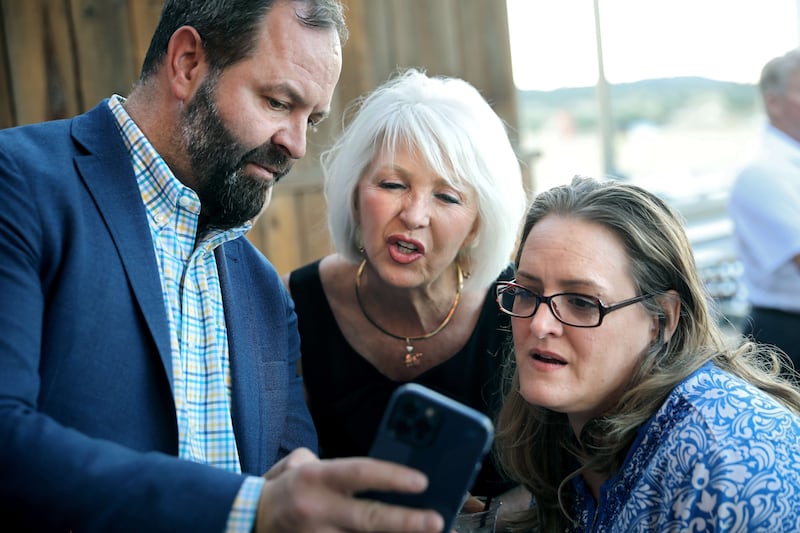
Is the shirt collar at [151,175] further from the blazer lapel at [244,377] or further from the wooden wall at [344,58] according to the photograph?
the wooden wall at [344,58]

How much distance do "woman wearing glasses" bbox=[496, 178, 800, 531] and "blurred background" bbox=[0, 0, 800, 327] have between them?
6.96 feet

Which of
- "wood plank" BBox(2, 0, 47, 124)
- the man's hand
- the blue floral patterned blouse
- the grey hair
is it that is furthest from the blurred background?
the man's hand

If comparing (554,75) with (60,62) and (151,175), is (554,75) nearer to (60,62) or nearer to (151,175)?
(60,62)

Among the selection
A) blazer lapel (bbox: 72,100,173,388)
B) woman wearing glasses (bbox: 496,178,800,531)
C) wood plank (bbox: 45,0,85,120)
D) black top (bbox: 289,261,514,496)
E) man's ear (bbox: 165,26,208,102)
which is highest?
wood plank (bbox: 45,0,85,120)

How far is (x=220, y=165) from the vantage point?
1555mm

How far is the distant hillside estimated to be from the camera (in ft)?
22.8

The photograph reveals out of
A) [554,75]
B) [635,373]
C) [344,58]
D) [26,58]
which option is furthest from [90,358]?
[554,75]

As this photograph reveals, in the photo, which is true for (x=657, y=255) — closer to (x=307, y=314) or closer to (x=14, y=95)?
(x=307, y=314)

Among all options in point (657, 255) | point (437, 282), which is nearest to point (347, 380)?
point (437, 282)

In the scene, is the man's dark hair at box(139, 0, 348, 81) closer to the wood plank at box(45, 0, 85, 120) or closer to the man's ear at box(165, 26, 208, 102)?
the man's ear at box(165, 26, 208, 102)

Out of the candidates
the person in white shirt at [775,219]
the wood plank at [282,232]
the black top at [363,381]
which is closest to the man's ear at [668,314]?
the black top at [363,381]

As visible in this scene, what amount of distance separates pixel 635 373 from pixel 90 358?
1005mm

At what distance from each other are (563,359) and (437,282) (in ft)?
2.96

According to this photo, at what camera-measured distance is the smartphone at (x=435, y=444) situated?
93 centimetres
